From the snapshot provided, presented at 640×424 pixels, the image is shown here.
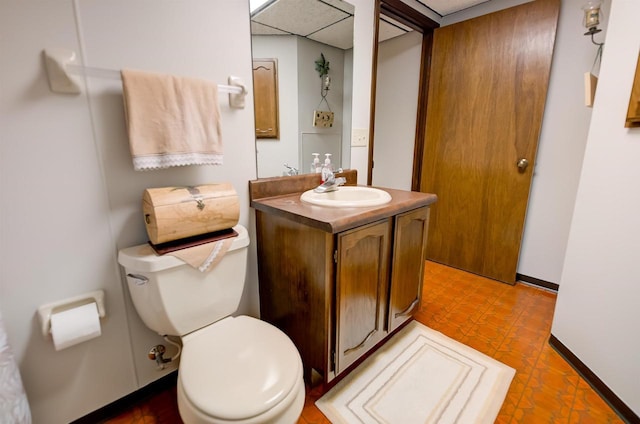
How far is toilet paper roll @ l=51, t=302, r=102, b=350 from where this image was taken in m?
0.91

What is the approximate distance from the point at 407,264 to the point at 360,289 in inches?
15.2

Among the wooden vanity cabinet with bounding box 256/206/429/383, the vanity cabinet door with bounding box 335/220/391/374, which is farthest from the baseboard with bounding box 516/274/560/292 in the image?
the vanity cabinet door with bounding box 335/220/391/374

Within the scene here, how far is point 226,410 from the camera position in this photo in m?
0.75

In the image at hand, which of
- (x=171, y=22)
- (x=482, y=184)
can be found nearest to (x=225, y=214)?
(x=171, y=22)

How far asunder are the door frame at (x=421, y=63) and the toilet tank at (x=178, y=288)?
122cm

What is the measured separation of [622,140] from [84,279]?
2.15 m

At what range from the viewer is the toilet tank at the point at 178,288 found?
0.96 meters

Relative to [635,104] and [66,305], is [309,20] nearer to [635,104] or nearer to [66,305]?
[635,104]

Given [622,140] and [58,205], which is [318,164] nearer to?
Result: [58,205]

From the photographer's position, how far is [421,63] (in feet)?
7.89

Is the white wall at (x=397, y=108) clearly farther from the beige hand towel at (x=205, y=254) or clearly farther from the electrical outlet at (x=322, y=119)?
the beige hand towel at (x=205, y=254)

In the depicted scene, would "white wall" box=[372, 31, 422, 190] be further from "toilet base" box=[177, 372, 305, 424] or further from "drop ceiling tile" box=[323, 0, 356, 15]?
"toilet base" box=[177, 372, 305, 424]

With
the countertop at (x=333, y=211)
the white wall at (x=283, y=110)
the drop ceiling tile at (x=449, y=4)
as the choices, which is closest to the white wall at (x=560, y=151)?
the drop ceiling tile at (x=449, y=4)

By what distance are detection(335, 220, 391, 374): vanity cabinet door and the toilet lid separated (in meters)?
0.29
